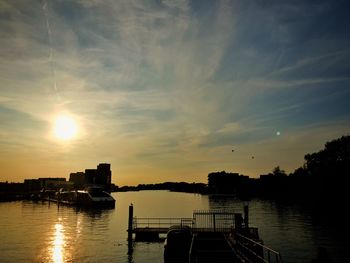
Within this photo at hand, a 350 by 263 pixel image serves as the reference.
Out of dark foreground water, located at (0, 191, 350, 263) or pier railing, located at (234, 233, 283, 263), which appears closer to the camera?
pier railing, located at (234, 233, 283, 263)

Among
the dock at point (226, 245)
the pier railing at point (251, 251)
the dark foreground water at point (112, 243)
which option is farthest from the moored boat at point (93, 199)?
the pier railing at point (251, 251)

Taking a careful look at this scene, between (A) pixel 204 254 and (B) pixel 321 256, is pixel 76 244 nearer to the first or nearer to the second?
(A) pixel 204 254

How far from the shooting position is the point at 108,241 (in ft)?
185

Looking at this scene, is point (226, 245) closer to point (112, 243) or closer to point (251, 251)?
point (251, 251)

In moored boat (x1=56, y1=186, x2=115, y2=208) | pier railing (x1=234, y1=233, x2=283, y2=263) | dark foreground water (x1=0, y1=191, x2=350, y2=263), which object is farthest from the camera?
moored boat (x1=56, y1=186, x2=115, y2=208)

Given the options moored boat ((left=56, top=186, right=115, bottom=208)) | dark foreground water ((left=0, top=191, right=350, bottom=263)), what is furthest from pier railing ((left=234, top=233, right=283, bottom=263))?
moored boat ((left=56, top=186, right=115, bottom=208))

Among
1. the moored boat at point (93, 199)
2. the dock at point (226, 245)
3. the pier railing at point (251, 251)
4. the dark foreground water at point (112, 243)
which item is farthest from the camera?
the moored boat at point (93, 199)

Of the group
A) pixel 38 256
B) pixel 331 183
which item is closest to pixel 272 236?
pixel 38 256

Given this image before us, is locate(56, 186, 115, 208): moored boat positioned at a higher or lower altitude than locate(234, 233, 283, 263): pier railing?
higher

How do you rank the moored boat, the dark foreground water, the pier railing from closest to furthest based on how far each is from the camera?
the pier railing < the dark foreground water < the moored boat

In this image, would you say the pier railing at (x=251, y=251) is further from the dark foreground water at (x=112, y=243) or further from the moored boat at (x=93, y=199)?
the moored boat at (x=93, y=199)

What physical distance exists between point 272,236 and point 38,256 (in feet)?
125

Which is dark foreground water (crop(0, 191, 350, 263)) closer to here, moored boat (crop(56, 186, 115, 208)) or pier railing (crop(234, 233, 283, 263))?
pier railing (crop(234, 233, 283, 263))

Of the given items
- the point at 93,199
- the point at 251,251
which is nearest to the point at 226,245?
the point at 251,251
